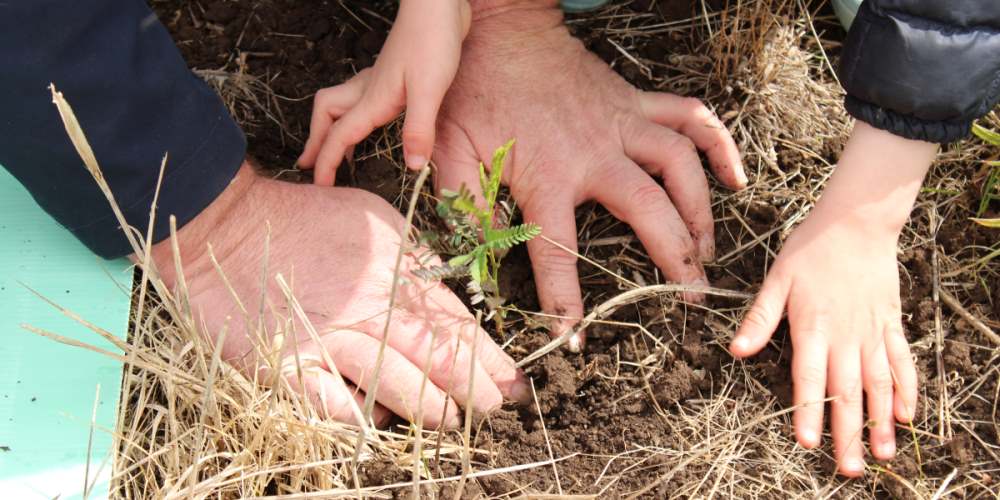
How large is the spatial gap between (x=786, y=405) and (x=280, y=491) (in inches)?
35.7

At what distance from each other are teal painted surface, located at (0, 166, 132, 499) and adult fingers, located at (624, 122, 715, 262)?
1048 millimetres

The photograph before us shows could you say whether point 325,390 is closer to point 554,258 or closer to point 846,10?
point 554,258

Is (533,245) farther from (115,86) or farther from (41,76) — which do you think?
(41,76)

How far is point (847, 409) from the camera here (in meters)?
1.49

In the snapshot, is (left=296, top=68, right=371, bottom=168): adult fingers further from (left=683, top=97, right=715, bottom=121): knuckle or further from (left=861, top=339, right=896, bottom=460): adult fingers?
(left=861, top=339, right=896, bottom=460): adult fingers

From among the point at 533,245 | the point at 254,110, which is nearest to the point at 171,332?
the point at 254,110

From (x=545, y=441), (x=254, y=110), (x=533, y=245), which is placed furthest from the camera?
(x=254, y=110)

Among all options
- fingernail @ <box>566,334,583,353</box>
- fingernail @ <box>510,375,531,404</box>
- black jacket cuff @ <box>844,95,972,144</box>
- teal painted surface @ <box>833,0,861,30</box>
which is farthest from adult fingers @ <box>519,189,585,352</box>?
teal painted surface @ <box>833,0,861,30</box>

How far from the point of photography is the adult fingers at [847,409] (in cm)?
146

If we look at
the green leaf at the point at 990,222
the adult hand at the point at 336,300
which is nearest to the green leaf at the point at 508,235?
the adult hand at the point at 336,300

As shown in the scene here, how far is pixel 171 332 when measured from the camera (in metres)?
1.60

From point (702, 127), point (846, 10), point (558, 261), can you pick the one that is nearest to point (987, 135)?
point (846, 10)

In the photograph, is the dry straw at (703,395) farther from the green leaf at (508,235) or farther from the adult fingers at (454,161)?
the green leaf at (508,235)

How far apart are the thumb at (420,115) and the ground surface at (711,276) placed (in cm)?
19
